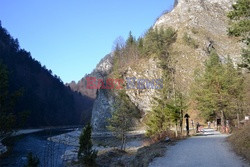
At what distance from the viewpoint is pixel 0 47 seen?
11925 cm

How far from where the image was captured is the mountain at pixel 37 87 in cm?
11331

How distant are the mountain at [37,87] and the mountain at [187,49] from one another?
154ft

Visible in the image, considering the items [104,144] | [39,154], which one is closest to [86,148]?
[39,154]

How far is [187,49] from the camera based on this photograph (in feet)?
248

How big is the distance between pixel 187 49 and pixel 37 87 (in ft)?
293

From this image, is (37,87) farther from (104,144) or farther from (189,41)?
(104,144)

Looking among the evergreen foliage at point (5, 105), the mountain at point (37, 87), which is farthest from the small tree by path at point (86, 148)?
the mountain at point (37, 87)

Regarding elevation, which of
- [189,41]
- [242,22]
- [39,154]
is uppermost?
[189,41]

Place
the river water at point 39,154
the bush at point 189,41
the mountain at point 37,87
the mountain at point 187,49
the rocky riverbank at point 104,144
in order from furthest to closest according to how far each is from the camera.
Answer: the mountain at point 37,87 < the bush at point 189,41 < the mountain at point 187,49 < the rocky riverbank at point 104,144 < the river water at point 39,154

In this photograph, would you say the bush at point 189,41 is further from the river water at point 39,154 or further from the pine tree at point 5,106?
the pine tree at point 5,106

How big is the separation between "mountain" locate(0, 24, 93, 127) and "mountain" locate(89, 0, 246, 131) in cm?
4679

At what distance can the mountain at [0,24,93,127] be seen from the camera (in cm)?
11331

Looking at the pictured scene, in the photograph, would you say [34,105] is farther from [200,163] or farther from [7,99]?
[200,163]

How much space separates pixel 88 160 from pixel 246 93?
18.0 metres
